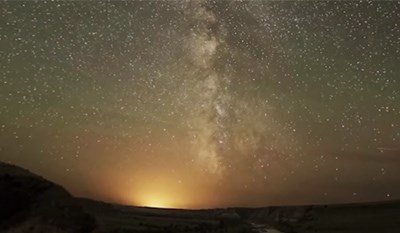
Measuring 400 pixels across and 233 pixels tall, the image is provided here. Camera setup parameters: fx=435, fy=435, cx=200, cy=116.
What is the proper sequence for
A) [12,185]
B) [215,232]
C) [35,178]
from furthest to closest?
[215,232], [35,178], [12,185]

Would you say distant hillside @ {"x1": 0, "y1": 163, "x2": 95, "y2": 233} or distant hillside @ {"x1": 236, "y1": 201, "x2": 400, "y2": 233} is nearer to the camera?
distant hillside @ {"x1": 0, "y1": 163, "x2": 95, "y2": 233}

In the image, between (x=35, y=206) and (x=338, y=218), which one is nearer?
(x=35, y=206)

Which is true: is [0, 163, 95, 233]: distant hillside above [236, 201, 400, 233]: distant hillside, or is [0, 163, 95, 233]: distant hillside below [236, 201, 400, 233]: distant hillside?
below

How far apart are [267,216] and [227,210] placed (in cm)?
3252

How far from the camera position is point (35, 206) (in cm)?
4978

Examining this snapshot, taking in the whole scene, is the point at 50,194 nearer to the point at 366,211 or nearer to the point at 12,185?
the point at 12,185

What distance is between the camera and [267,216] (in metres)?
148

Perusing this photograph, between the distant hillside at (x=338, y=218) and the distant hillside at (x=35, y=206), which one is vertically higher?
the distant hillside at (x=338, y=218)

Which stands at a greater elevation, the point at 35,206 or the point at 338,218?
the point at 338,218

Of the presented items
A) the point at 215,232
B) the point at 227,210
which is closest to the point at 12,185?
the point at 215,232

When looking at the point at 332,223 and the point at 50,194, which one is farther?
the point at 332,223

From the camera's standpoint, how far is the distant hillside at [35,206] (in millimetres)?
46562

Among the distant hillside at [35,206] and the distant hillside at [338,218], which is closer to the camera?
the distant hillside at [35,206]

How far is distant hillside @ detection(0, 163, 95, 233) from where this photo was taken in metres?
46.6
